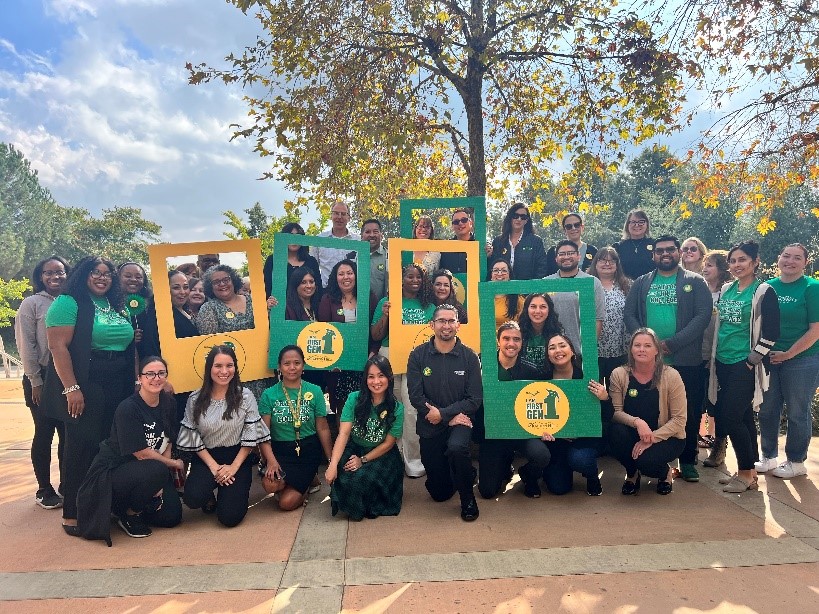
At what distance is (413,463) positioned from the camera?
5.15m

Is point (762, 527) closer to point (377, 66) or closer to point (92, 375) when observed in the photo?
point (92, 375)

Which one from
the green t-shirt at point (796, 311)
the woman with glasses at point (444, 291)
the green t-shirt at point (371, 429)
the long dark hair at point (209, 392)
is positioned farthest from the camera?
the woman with glasses at point (444, 291)

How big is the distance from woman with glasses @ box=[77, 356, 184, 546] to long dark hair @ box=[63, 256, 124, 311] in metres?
0.72

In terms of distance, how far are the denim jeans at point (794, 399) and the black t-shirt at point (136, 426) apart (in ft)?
16.3

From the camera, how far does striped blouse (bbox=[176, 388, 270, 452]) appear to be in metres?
4.22

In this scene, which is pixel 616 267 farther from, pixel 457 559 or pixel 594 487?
pixel 457 559

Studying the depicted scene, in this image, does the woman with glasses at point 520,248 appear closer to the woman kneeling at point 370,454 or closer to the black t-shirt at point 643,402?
the black t-shirt at point 643,402

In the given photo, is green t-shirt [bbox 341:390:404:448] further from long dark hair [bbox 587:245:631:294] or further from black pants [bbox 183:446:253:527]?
long dark hair [bbox 587:245:631:294]

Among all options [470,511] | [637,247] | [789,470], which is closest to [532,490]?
[470,511]

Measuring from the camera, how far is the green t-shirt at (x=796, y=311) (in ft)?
15.0

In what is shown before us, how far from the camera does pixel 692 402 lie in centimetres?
483

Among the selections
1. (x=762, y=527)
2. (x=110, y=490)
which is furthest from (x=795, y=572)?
(x=110, y=490)

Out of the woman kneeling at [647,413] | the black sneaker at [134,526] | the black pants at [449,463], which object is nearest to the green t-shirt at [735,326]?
the woman kneeling at [647,413]

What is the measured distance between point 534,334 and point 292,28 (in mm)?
5647
